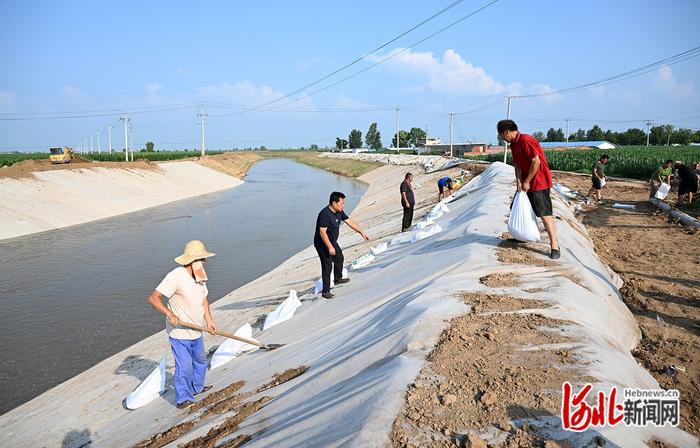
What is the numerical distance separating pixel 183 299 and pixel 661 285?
5.89 m

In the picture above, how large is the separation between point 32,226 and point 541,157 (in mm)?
22254

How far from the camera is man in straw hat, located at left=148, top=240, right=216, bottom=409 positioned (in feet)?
13.9

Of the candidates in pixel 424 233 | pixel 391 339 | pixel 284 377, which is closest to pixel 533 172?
pixel 391 339

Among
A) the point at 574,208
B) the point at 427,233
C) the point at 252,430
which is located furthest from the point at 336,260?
the point at 574,208

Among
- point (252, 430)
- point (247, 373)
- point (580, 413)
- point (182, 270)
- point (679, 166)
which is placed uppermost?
point (679, 166)

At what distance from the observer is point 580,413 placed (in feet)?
8.26

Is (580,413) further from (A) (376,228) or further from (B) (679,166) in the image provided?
(A) (376,228)

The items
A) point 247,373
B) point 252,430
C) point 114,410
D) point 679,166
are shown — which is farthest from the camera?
point 679,166

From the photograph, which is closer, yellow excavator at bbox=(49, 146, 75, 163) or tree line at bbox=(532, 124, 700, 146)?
yellow excavator at bbox=(49, 146, 75, 163)

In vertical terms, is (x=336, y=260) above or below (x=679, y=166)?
below

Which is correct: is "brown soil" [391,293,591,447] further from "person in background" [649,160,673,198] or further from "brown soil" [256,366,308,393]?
"person in background" [649,160,673,198]

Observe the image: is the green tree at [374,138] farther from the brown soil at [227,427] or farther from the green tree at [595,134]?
the brown soil at [227,427]
